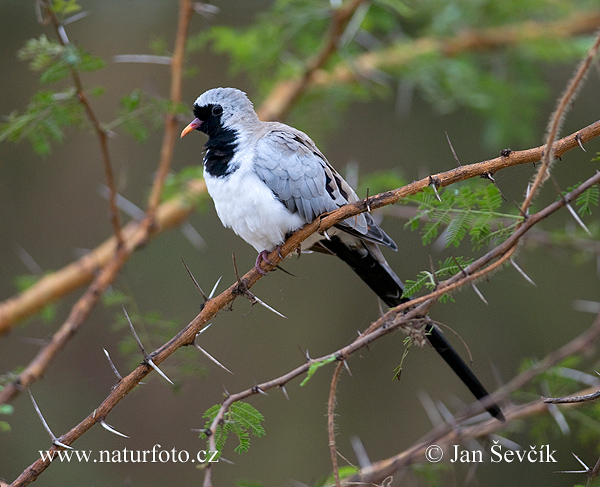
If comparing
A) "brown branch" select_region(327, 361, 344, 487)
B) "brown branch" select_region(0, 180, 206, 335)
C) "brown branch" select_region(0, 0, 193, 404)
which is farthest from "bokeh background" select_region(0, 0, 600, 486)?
"brown branch" select_region(327, 361, 344, 487)

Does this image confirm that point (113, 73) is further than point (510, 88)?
Yes

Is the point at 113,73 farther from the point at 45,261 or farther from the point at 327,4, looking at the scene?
the point at 327,4

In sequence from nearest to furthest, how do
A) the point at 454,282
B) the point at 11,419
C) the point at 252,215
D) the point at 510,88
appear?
the point at 454,282
the point at 252,215
the point at 510,88
the point at 11,419

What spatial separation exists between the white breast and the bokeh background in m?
2.83

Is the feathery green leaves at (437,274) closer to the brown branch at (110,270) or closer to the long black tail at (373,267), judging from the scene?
the long black tail at (373,267)

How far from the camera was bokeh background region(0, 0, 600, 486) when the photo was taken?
5.87 m

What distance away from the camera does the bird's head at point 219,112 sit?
3113mm

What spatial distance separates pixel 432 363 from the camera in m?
6.49

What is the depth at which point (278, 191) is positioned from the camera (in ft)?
9.28

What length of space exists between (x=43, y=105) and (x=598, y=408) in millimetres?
3264

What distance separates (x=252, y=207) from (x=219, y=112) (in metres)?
0.64

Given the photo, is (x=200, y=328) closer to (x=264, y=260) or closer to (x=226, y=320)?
(x=264, y=260)

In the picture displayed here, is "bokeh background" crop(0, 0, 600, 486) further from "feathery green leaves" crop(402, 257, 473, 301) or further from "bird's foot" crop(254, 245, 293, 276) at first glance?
"feathery green leaves" crop(402, 257, 473, 301)

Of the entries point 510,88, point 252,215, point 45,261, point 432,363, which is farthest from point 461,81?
point 45,261
